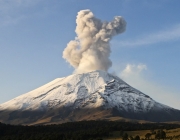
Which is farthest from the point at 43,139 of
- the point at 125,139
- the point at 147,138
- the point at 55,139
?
the point at 147,138

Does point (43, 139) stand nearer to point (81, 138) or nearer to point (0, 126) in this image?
point (81, 138)

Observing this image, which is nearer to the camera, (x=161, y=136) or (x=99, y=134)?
(x=161, y=136)

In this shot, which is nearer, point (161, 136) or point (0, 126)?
point (161, 136)

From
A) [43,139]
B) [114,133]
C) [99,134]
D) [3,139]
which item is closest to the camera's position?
[43,139]

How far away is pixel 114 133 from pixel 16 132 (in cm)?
5588

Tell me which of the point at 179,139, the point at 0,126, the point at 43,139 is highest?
the point at 0,126

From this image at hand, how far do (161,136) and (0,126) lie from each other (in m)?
92.6

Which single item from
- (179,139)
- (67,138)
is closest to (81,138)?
(67,138)

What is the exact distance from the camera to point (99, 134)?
177 meters

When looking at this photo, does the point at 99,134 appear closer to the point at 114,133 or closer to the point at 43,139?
the point at 114,133

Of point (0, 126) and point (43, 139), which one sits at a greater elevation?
point (0, 126)

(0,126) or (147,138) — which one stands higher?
(0,126)

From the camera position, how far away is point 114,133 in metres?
190

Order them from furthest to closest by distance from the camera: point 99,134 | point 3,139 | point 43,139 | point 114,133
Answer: point 114,133, point 99,134, point 3,139, point 43,139
